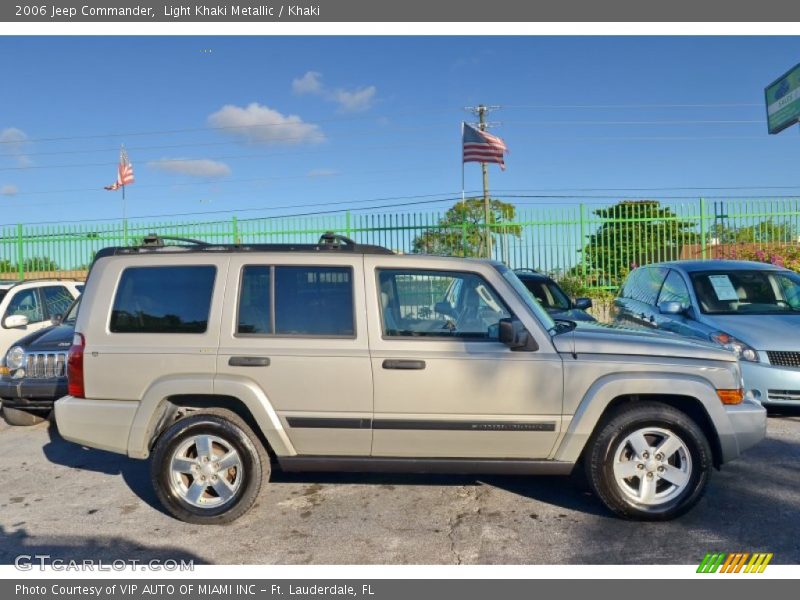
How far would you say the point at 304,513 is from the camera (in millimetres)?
4078

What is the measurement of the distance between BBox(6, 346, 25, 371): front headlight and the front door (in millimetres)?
4394

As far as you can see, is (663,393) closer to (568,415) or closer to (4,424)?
(568,415)

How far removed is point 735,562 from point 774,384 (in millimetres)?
3051

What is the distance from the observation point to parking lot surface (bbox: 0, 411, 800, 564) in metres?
3.49

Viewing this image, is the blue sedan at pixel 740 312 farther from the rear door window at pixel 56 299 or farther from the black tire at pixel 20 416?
the rear door window at pixel 56 299

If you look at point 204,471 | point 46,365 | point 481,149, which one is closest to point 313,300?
point 204,471

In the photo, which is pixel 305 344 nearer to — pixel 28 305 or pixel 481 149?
pixel 28 305

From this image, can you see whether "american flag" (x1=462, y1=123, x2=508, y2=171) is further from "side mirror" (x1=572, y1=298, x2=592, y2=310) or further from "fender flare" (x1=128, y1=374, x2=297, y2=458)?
"fender flare" (x1=128, y1=374, x2=297, y2=458)

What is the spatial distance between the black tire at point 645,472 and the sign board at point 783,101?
477 inches

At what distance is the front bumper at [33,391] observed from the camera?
5973 millimetres

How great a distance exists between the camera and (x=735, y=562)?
3352 mm

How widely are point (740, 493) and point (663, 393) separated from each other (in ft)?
4.05

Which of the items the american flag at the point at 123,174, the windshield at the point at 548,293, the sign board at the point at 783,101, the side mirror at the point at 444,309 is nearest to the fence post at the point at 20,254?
the american flag at the point at 123,174
